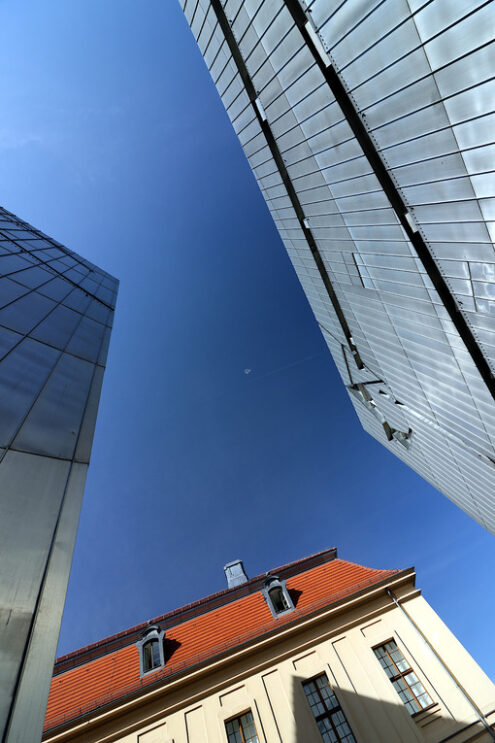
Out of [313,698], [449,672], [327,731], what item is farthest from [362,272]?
[327,731]

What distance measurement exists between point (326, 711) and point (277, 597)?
4.87 meters

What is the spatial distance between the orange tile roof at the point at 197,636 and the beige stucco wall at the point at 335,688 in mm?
802

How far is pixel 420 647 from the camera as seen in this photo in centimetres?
1291

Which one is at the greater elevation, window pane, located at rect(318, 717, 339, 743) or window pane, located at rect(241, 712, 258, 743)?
window pane, located at rect(241, 712, 258, 743)

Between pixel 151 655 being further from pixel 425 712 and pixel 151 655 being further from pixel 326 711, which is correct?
pixel 425 712

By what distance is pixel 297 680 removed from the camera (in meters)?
12.7

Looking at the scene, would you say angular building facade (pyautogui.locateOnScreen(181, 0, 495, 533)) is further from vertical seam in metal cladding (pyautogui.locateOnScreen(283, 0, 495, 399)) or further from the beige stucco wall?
the beige stucco wall

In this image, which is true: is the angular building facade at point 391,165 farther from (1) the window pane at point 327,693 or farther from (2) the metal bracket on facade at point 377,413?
(1) the window pane at point 327,693

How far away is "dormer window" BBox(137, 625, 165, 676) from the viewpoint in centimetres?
1452

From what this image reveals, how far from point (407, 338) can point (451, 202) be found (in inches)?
272

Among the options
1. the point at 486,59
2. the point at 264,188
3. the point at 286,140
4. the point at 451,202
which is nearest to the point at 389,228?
the point at 451,202

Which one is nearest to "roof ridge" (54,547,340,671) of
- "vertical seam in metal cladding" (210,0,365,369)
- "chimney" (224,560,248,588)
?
"chimney" (224,560,248,588)

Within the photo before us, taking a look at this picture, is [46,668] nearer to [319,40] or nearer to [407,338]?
[319,40]

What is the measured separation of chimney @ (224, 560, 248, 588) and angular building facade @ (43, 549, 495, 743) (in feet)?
20.4
